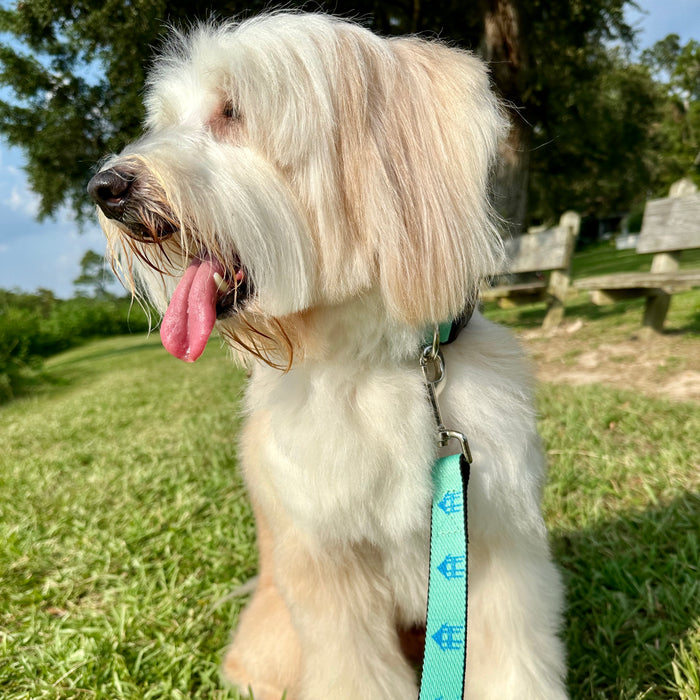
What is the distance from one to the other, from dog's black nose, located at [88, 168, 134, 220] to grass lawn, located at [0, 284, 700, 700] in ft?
4.58

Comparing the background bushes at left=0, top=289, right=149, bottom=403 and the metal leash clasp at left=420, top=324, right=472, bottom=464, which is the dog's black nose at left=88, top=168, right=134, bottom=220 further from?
the background bushes at left=0, top=289, right=149, bottom=403

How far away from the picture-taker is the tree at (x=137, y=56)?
6.05 m

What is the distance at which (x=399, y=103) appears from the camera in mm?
1255

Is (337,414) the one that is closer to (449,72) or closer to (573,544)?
(449,72)

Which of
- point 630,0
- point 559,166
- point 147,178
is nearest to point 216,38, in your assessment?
point 147,178

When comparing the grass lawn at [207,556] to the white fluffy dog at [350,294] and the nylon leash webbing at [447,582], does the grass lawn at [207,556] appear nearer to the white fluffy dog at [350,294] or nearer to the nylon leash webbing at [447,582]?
the white fluffy dog at [350,294]

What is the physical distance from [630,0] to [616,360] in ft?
23.5

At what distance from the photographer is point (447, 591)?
1076 mm

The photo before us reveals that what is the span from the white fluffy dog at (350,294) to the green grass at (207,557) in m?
0.46

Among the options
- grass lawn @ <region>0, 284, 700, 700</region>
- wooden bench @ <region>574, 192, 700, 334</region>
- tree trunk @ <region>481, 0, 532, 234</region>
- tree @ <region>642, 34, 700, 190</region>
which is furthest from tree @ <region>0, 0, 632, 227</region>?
tree @ <region>642, 34, 700, 190</region>

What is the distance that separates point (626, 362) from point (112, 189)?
15.7ft

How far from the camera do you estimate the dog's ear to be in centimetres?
116

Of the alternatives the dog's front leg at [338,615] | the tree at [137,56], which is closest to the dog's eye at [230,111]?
the dog's front leg at [338,615]

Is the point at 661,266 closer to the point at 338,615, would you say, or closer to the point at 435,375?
the point at 435,375
